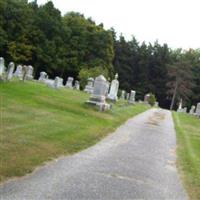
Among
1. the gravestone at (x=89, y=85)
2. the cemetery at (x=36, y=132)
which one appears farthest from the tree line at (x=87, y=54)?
Result: the cemetery at (x=36, y=132)

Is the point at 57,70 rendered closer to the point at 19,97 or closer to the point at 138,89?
the point at 138,89

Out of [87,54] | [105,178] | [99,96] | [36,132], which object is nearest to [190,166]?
[105,178]

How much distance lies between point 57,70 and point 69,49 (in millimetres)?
4492

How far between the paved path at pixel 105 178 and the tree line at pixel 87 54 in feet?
116

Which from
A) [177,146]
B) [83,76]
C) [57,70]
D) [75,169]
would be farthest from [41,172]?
[57,70]

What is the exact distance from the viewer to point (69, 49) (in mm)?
69062

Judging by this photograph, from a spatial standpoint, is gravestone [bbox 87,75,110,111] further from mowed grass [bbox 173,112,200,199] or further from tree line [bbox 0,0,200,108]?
tree line [bbox 0,0,200,108]

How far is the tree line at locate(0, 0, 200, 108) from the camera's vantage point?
62625 mm

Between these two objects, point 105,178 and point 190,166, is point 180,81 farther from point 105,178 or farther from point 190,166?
point 105,178

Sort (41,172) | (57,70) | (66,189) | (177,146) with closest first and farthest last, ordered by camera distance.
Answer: (66,189)
(41,172)
(177,146)
(57,70)

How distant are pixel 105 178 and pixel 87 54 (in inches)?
2491

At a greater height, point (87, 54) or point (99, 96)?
point (87, 54)

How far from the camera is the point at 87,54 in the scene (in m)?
71.4

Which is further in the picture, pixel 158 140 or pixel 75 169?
pixel 158 140
